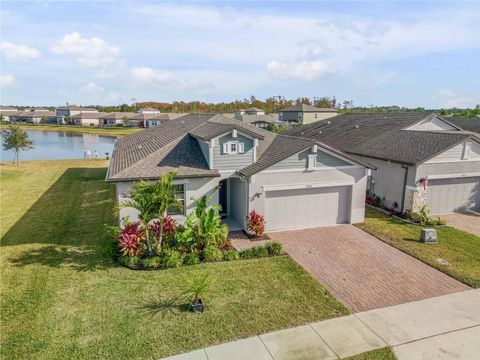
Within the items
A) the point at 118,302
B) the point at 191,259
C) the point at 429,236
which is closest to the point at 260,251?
the point at 191,259

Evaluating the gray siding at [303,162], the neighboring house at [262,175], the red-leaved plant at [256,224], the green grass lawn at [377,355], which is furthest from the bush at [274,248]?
the green grass lawn at [377,355]

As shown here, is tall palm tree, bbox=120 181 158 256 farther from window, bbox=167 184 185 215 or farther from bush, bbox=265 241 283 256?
bush, bbox=265 241 283 256

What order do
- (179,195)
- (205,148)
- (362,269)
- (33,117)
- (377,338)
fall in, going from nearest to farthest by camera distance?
(377,338) < (362,269) < (179,195) < (205,148) < (33,117)

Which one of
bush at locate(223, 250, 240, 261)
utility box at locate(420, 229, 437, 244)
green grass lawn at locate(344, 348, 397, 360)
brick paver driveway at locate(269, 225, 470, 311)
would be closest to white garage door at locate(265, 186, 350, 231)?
brick paver driveway at locate(269, 225, 470, 311)

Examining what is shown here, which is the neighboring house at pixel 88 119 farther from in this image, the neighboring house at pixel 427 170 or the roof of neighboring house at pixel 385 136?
the neighboring house at pixel 427 170

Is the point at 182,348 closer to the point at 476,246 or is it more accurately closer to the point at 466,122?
the point at 476,246

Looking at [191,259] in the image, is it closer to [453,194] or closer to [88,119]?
[453,194]
